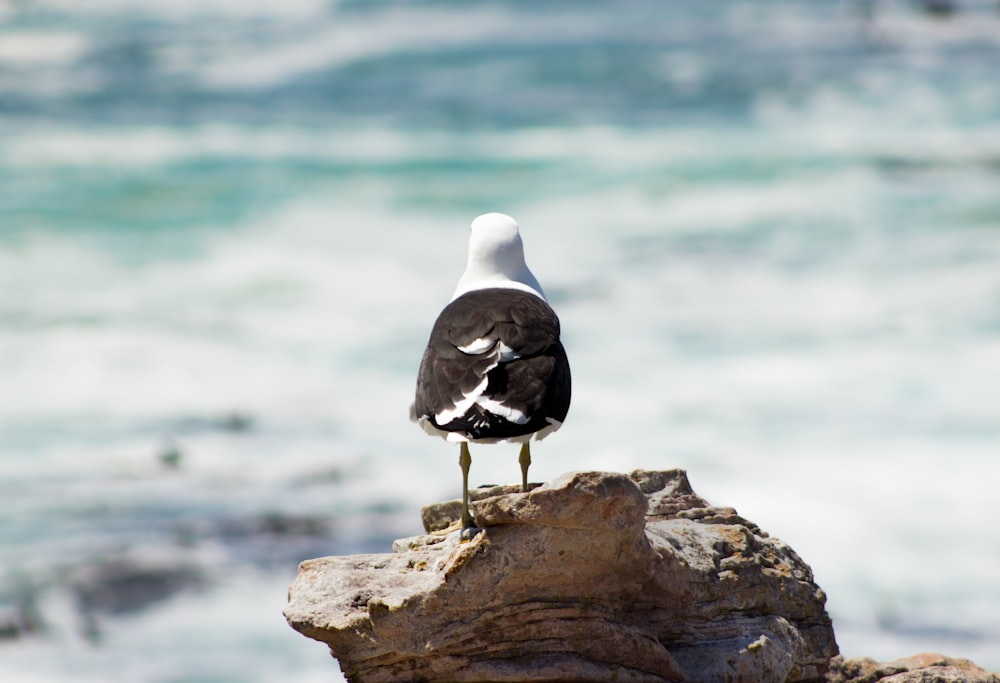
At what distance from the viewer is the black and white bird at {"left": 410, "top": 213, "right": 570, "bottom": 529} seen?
5148mm

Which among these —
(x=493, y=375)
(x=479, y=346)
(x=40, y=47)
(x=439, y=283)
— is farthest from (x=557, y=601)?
(x=40, y=47)

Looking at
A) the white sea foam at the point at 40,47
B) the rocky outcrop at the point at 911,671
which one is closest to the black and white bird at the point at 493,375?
the rocky outcrop at the point at 911,671

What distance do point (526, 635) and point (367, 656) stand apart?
23.1 inches

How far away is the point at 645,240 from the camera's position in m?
21.8

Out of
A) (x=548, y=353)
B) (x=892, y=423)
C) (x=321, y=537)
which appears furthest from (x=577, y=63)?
(x=548, y=353)

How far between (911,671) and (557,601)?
1900 millimetres

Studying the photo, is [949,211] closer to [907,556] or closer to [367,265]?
[367,265]

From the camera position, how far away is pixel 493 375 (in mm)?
5285

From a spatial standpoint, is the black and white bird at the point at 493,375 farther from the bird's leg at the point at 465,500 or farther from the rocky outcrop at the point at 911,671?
the rocky outcrop at the point at 911,671

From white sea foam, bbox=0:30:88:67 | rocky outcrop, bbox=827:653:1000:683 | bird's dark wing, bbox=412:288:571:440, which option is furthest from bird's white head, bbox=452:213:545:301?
white sea foam, bbox=0:30:88:67

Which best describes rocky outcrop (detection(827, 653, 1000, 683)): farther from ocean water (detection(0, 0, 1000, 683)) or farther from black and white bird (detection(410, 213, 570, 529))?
ocean water (detection(0, 0, 1000, 683))

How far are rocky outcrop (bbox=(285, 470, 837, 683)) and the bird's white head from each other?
1.22 meters

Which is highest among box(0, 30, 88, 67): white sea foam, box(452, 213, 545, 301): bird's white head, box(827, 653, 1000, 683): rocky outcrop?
box(0, 30, 88, 67): white sea foam

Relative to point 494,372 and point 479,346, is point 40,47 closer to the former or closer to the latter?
point 479,346
